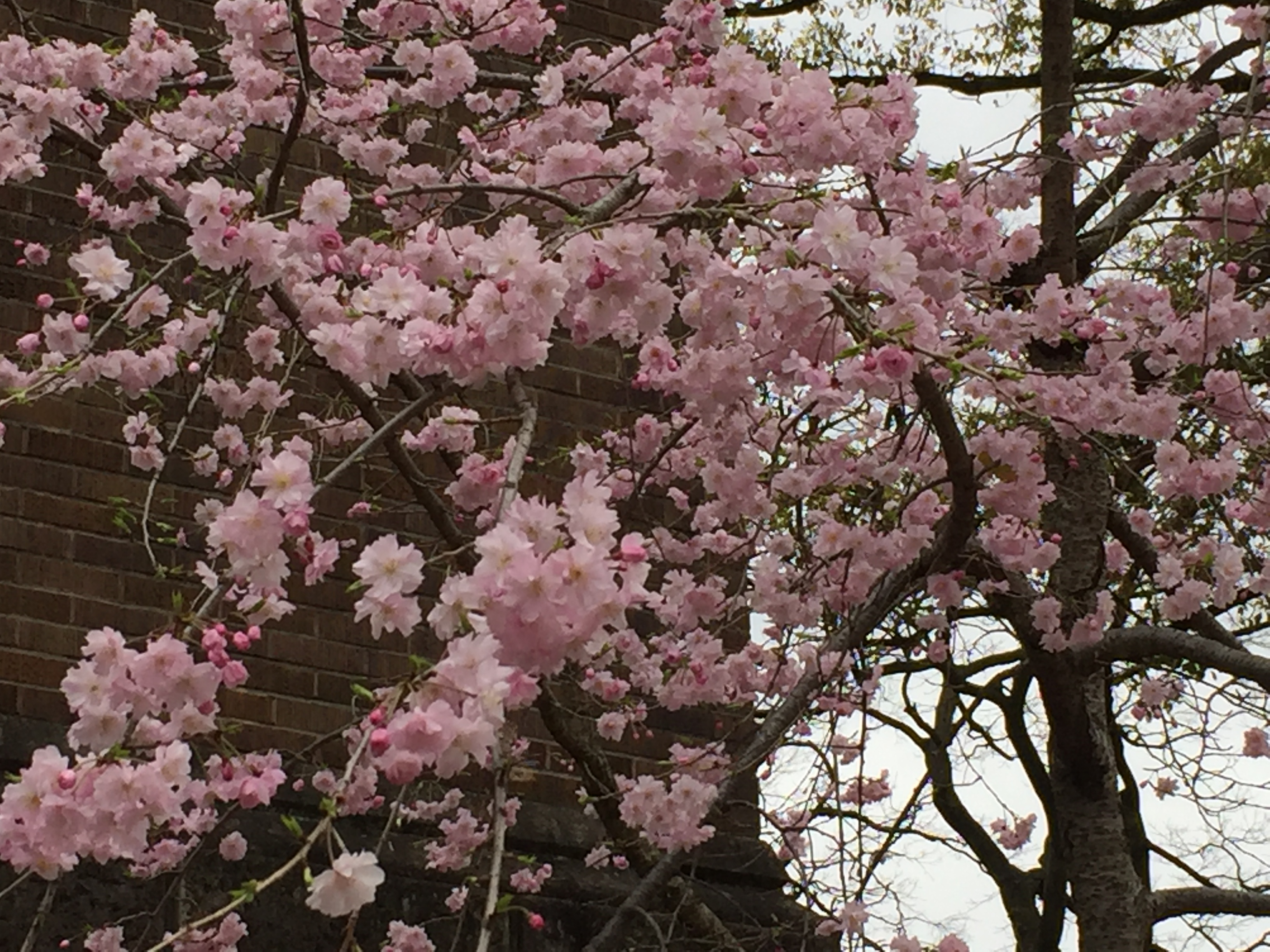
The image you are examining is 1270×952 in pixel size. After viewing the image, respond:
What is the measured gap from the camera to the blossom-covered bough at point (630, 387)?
2867 mm

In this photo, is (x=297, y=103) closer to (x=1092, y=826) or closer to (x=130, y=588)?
A: (x=130, y=588)

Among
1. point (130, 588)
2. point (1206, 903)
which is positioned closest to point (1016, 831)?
point (1206, 903)

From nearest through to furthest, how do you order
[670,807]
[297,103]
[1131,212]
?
[297,103] → [670,807] → [1131,212]

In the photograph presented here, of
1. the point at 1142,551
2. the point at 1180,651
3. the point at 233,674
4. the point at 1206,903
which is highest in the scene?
the point at 1142,551

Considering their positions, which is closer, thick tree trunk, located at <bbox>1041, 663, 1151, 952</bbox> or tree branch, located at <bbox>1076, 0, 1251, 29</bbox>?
thick tree trunk, located at <bbox>1041, 663, 1151, 952</bbox>

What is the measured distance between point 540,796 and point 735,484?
4.42ft

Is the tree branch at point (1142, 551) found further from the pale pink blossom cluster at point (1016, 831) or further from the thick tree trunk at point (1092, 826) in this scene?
the pale pink blossom cluster at point (1016, 831)

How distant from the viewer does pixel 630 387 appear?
625cm

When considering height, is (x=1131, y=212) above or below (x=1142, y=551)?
above

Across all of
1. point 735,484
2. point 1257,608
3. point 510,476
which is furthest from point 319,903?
point 1257,608

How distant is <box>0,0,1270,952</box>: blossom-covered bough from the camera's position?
2.87 meters

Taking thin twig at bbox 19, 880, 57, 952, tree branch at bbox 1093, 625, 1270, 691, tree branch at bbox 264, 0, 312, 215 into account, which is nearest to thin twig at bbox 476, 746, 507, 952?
thin twig at bbox 19, 880, 57, 952

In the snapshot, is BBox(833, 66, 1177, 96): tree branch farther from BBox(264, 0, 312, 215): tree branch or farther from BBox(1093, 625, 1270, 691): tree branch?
BBox(264, 0, 312, 215): tree branch

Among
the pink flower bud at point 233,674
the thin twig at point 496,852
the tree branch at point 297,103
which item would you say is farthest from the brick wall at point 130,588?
the thin twig at point 496,852
